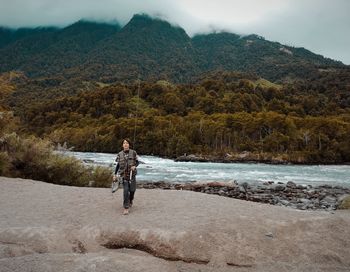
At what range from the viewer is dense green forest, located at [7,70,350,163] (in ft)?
370

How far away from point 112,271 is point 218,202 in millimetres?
7299

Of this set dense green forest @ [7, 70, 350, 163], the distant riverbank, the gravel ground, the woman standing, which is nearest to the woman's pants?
the woman standing

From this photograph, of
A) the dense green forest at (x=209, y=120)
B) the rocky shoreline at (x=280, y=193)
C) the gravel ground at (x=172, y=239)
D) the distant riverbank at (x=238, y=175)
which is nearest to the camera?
the gravel ground at (x=172, y=239)

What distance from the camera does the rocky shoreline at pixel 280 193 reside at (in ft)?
97.0

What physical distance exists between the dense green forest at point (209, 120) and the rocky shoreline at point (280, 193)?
39.3 metres

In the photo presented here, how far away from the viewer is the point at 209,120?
434 feet

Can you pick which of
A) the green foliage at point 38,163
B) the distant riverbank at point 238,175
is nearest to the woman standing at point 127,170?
the green foliage at point 38,163

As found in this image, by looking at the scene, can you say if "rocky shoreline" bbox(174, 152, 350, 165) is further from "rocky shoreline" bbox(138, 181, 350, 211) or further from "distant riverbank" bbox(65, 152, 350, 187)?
"rocky shoreline" bbox(138, 181, 350, 211)

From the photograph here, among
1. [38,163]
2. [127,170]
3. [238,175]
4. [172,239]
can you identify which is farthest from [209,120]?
[172,239]

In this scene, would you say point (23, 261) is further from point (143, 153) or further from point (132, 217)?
point (143, 153)

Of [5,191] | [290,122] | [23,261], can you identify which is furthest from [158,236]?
[290,122]

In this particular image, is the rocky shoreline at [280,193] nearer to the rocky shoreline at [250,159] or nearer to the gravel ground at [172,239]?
the gravel ground at [172,239]

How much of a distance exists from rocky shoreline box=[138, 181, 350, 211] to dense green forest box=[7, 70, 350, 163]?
39340 mm

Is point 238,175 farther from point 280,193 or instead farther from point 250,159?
point 250,159
